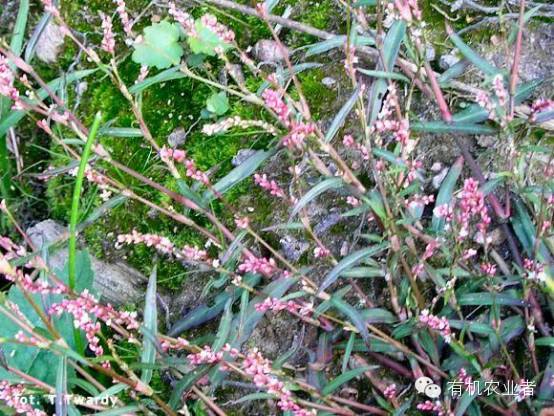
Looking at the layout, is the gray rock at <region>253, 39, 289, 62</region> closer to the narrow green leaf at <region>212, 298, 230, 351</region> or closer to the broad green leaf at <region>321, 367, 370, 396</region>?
the narrow green leaf at <region>212, 298, 230, 351</region>

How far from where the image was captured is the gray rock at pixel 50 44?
310 cm

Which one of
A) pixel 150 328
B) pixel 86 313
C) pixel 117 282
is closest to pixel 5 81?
pixel 86 313

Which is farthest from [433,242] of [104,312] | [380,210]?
[104,312]

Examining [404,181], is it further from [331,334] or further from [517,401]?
[517,401]

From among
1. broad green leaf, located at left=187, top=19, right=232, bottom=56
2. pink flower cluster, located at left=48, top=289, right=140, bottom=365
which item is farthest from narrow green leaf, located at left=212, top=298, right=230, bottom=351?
broad green leaf, located at left=187, top=19, right=232, bottom=56

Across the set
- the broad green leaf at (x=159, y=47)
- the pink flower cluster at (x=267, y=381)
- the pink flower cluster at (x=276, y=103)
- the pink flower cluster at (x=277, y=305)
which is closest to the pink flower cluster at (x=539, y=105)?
the pink flower cluster at (x=276, y=103)

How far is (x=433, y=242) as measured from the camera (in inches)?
79.4

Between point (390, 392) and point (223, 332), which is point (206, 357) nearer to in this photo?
point (223, 332)

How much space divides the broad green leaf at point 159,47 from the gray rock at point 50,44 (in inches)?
22.6

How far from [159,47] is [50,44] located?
70 cm

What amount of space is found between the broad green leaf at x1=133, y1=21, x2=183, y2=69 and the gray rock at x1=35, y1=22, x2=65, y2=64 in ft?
1.88

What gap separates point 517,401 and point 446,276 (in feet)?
1.41

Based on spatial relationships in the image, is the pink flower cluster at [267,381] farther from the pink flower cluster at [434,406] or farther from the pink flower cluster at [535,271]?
the pink flower cluster at [535,271]

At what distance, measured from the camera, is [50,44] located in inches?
123
